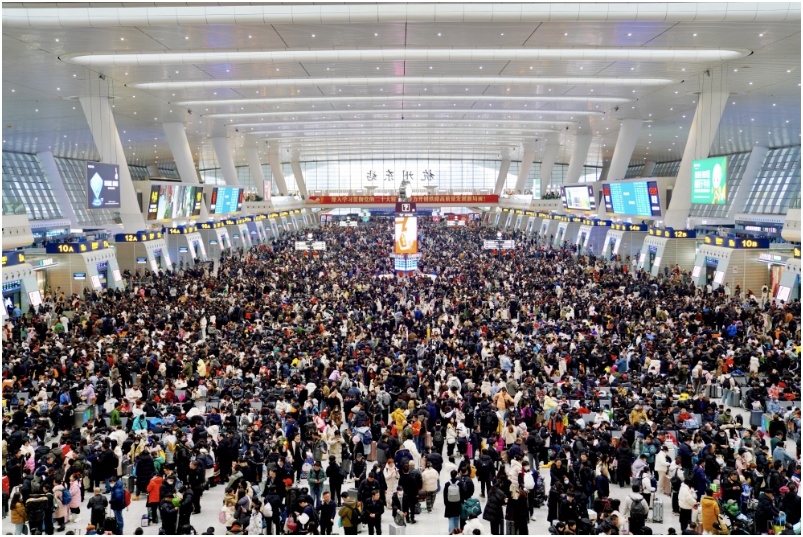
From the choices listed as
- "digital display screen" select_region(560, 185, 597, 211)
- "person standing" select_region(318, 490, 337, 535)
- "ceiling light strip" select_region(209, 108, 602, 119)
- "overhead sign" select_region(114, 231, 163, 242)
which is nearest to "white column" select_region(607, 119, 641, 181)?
"ceiling light strip" select_region(209, 108, 602, 119)

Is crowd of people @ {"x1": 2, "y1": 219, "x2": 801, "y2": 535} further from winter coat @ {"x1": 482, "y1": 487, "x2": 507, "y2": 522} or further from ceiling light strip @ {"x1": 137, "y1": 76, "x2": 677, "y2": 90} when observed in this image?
ceiling light strip @ {"x1": 137, "y1": 76, "x2": 677, "y2": 90}

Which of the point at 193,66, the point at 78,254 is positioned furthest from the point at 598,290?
the point at 78,254

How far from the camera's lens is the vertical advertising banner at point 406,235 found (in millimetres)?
30562

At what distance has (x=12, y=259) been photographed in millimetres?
22969

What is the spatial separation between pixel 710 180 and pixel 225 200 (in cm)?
2809

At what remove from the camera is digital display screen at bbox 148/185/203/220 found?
34.2 m

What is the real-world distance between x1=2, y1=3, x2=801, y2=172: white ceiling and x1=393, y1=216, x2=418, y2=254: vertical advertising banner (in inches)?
206

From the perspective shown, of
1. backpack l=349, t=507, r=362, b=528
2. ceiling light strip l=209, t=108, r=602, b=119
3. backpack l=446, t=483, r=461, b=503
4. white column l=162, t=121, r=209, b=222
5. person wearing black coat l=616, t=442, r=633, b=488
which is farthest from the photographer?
white column l=162, t=121, r=209, b=222

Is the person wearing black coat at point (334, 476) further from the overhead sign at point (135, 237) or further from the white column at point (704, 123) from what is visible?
the overhead sign at point (135, 237)

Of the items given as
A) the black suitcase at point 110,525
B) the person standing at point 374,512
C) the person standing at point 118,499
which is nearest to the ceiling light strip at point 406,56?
the person standing at point 118,499

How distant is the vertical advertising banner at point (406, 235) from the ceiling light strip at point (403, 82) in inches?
206

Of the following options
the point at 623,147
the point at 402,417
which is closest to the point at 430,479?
the point at 402,417

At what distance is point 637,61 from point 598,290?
7.83 metres

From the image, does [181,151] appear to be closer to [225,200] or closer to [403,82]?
[225,200]
